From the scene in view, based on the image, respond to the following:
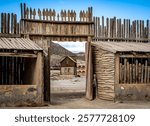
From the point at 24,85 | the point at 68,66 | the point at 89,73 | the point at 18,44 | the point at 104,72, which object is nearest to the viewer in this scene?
the point at 24,85

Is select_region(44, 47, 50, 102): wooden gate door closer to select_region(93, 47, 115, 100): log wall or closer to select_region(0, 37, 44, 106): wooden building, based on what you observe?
select_region(0, 37, 44, 106): wooden building

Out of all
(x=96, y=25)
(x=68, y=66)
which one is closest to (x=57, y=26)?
(x=96, y=25)

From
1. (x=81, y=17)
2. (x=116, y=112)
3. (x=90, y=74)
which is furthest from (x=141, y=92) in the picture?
(x=116, y=112)

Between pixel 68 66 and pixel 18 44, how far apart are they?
36.0 m

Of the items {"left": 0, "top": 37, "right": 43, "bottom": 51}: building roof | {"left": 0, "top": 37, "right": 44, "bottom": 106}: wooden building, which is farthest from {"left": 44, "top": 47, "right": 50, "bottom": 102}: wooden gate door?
{"left": 0, "top": 37, "right": 43, "bottom": 51}: building roof

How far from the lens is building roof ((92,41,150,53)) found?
18881mm

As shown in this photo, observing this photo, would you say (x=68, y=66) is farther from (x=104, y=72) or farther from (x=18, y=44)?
(x=18, y=44)

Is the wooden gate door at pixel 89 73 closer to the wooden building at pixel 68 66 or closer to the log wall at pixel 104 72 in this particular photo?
the log wall at pixel 104 72

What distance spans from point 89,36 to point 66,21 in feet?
5.25

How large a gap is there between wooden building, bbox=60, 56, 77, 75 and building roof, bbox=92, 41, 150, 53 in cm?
3164

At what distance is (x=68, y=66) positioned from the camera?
53.1m

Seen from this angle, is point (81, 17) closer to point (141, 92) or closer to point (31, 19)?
point (31, 19)

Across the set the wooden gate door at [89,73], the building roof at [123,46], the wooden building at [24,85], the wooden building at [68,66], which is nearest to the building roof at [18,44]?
the wooden building at [24,85]

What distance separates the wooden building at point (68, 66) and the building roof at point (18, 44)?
34359 millimetres
